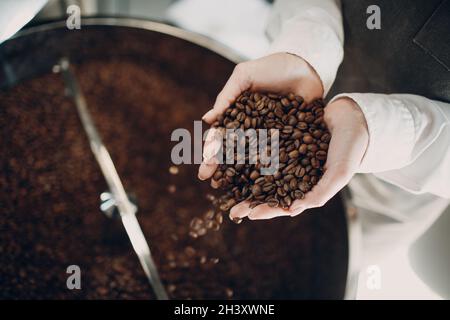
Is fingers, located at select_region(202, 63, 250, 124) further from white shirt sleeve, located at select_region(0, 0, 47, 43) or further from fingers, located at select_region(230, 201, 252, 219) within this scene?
white shirt sleeve, located at select_region(0, 0, 47, 43)

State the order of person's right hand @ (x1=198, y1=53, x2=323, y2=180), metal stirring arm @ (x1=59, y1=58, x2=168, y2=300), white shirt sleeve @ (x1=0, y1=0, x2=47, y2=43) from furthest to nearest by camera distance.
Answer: metal stirring arm @ (x1=59, y1=58, x2=168, y2=300) < person's right hand @ (x1=198, y1=53, x2=323, y2=180) < white shirt sleeve @ (x1=0, y1=0, x2=47, y2=43)

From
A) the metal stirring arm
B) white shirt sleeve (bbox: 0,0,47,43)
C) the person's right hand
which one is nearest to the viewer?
white shirt sleeve (bbox: 0,0,47,43)

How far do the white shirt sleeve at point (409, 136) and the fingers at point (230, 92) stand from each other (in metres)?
0.19

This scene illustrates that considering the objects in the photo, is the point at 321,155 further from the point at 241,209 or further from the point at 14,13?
the point at 14,13

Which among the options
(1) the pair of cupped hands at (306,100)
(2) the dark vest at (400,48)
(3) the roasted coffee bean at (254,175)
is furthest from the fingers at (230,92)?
(2) the dark vest at (400,48)

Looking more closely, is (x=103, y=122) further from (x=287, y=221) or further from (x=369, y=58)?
(x=369, y=58)

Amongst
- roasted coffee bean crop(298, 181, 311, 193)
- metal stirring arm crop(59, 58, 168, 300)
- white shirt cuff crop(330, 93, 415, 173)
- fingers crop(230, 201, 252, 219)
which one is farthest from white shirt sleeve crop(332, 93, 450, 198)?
metal stirring arm crop(59, 58, 168, 300)

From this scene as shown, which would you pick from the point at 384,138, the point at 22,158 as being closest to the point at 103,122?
the point at 22,158

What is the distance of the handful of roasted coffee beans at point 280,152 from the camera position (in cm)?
67

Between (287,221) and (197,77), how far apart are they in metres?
0.51

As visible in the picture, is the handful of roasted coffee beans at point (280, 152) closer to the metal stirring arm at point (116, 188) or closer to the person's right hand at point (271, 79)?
the person's right hand at point (271, 79)

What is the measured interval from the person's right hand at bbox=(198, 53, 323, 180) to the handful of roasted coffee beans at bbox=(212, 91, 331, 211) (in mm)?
20

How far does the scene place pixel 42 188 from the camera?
1050 millimetres

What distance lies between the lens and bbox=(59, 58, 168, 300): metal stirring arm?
2.91 feet
